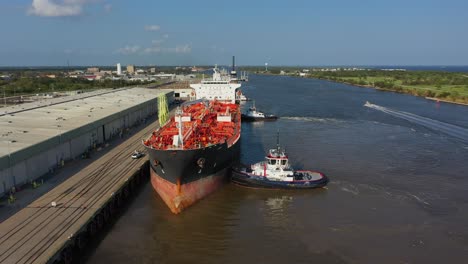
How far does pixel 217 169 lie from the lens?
2534 cm

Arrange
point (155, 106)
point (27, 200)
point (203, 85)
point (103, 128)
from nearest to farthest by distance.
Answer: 1. point (27, 200)
2. point (103, 128)
3. point (203, 85)
4. point (155, 106)

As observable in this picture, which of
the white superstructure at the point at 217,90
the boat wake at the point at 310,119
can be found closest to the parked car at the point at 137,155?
the white superstructure at the point at 217,90

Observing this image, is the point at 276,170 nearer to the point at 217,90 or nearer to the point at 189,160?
the point at 189,160

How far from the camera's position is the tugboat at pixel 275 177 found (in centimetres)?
2645

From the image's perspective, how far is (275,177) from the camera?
26.9 m

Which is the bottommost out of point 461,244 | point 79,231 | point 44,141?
point 461,244

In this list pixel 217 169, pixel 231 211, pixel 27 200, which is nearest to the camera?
pixel 27 200

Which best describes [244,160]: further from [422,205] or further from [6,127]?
[6,127]

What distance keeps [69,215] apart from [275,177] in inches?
549

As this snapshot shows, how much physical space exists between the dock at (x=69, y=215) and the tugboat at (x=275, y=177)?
750 centimetres

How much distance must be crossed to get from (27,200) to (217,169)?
36.9 feet

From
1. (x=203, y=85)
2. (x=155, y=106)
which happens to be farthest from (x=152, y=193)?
(x=155, y=106)

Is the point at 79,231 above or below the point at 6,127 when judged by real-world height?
below

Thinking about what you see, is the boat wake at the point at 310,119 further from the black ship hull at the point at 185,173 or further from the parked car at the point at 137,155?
the black ship hull at the point at 185,173
